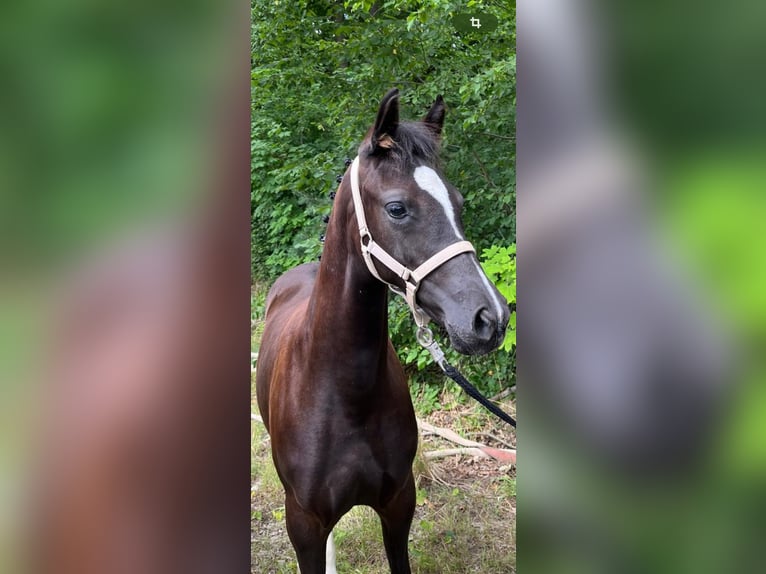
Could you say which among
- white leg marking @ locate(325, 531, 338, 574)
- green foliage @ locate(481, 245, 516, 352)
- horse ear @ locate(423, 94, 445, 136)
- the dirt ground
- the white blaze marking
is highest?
horse ear @ locate(423, 94, 445, 136)

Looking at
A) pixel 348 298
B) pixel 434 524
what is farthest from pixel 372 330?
pixel 434 524

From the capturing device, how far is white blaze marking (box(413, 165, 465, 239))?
1.52 meters

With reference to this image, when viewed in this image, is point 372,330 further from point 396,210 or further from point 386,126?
point 386,126

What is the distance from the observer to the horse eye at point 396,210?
1538mm

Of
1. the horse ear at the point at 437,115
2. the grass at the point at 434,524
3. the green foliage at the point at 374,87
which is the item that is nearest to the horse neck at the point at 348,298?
the horse ear at the point at 437,115

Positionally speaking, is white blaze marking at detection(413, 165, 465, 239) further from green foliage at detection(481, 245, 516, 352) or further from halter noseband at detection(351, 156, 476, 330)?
green foliage at detection(481, 245, 516, 352)

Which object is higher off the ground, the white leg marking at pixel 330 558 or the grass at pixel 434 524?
the white leg marking at pixel 330 558

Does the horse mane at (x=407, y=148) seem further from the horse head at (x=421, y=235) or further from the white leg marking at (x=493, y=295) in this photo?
the white leg marking at (x=493, y=295)

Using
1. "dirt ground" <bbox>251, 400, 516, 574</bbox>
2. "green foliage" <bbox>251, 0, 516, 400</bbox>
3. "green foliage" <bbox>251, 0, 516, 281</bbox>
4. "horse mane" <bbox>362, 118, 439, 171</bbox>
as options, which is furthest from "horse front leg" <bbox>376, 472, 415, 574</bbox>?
"green foliage" <bbox>251, 0, 516, 281</bbox>

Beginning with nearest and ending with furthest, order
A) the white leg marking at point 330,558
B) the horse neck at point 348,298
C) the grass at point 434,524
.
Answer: the horse neck at point 348,298 < the white leg marking at point 330,558 < the grass at point 434,524

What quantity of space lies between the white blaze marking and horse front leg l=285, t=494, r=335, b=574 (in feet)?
3.58

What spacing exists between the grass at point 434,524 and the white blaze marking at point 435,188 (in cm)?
203
